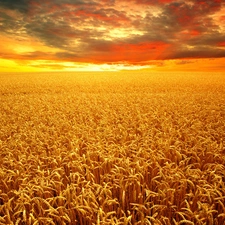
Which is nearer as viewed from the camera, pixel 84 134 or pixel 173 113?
pixel 84 134

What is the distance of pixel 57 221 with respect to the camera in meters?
2.76

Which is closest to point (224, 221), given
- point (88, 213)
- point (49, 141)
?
point (88, 213)

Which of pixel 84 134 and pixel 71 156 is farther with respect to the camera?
pixel 84 134

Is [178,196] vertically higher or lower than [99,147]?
lower

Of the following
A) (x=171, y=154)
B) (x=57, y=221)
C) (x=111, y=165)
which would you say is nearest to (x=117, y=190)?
(x=111, y=165)

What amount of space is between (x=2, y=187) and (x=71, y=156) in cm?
127

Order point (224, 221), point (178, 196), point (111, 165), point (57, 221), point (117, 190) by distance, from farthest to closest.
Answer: point (111, 165), point (117, 190), point (178, 196), point (57, 221), point (224, 221)

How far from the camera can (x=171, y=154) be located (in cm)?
442

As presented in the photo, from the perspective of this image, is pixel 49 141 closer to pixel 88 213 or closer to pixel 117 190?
pixel 117 190

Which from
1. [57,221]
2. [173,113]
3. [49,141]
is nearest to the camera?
[57,221]

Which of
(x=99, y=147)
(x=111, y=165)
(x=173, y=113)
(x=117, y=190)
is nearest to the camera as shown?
(x=117, y=190)

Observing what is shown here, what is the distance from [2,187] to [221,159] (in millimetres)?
4041

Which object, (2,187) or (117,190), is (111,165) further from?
(2,187)

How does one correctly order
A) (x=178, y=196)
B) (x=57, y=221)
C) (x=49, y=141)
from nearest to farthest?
(x=57, y=221)
(x=178, y=196)
(x=49, y=141)
